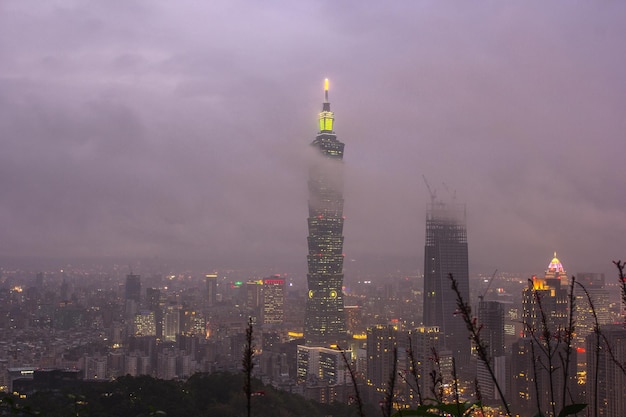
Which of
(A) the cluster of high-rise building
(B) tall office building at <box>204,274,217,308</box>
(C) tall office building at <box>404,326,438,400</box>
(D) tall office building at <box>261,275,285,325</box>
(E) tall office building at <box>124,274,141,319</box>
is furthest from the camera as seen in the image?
(D) tall office building at <box>261,275,285,325</box>

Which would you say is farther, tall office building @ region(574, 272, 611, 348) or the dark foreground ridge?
the dark foreground ridge

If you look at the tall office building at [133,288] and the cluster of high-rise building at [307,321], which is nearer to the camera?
the cluster of high-rise building at [307,321]

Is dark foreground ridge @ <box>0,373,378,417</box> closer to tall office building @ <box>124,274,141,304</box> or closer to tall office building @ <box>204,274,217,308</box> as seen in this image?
tall office building @ <box>124,274,141,304</box>

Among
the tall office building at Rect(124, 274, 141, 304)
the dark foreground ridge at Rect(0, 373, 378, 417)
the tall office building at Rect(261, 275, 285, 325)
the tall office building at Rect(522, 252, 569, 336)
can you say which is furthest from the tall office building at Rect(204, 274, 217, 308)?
the tall office building at Rect(522, 252, 569, 336)

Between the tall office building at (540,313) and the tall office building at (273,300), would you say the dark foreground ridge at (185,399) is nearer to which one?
the tall office building at (540,313)

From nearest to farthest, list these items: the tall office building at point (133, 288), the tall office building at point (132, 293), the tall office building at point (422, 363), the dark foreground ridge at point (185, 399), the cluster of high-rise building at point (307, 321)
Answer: the tall office building at point (422, 363)
the dark foreground ridge at point (185, 399)
the cluster of high-rise building at point (307, 321)
the tall office building at point (132, 293)
the tall office building at point (133, 288)

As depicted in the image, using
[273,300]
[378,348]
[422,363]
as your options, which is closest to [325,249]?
[273,300]

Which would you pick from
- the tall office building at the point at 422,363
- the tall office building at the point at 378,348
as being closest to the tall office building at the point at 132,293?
the tall office building at the point at 378,348
